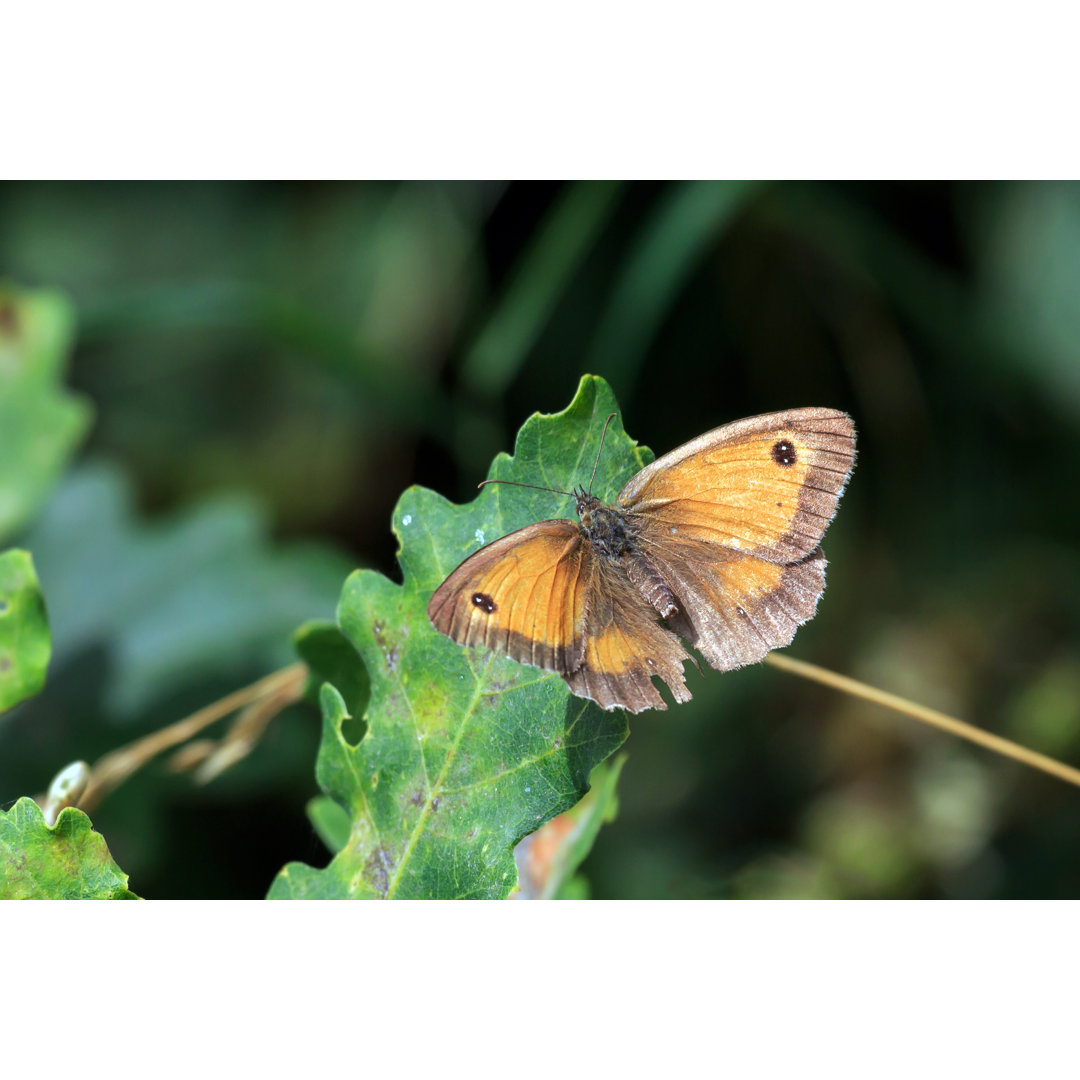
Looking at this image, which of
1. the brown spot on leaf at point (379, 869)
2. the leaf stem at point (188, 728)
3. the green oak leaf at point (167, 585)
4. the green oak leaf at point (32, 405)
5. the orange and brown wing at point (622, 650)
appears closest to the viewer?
the orange and brown wing at point (622, 650)

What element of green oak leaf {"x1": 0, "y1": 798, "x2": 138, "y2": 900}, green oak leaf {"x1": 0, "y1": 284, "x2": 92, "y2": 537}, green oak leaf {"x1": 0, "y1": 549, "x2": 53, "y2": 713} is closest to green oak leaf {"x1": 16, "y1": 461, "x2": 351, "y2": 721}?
green oak leaf {"x1": 0, "y1": 284, "x2": 92, "y2": 537}

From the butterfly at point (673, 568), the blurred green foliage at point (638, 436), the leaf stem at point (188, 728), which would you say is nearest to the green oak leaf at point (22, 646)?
the leaf stem at point (188, 728)

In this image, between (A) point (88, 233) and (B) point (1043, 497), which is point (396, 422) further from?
(B) point (1043, 497)

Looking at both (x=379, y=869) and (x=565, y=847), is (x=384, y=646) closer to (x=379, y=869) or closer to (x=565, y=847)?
(x=379, y=869)

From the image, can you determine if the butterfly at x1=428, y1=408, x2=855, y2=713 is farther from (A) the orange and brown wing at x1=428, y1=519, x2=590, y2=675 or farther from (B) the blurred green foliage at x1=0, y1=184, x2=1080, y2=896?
(B) the blurred green foliage at x1=0, y1=184, x2=1080, y2=896

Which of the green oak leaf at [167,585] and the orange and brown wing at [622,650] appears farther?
the green oak leaf at [167,585]

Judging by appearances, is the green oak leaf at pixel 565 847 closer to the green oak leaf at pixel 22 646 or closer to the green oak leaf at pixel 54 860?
the green oak leaf at pixel 54 860
